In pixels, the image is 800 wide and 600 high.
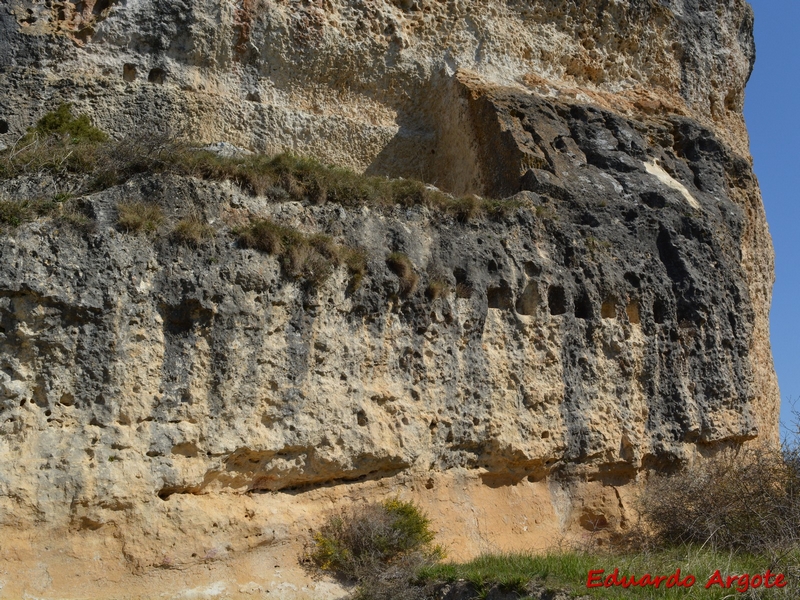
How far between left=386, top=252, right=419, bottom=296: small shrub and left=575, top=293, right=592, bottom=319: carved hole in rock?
2.18 metres

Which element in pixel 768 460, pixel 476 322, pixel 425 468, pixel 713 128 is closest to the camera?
pixel 425 468

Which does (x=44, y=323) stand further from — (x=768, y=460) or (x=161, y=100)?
(x=768, y=460)

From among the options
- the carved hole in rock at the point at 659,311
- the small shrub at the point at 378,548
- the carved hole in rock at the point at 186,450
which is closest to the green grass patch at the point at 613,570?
the small shrub at the point at 378,548

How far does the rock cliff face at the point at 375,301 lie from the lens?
7348mm

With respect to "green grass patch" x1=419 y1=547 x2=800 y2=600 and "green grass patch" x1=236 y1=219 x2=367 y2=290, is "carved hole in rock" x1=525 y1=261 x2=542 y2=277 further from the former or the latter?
"green grass patch" x1=419 y1=547 x2=800 y2=600

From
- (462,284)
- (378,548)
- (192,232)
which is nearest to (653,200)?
(462,284)

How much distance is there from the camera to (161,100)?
1125cm

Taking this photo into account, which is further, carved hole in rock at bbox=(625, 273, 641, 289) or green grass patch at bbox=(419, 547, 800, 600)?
carved hole in rock at bbox=(625, 273, 641, 289)

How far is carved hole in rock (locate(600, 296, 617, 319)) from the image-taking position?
1035 cm

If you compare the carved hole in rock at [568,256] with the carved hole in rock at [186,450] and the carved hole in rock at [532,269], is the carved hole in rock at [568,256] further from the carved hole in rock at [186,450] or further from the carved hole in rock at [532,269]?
the carved hole in rock at [186,450]

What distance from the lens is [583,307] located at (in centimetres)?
1020

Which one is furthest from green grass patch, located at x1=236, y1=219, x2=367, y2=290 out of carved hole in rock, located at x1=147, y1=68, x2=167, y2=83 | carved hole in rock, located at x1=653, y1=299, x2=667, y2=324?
carved hole in rock, located at x1=653, y1=299, x2=667, y2=324

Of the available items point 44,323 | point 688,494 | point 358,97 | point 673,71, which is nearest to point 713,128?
point 673,71

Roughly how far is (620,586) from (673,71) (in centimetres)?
1023
